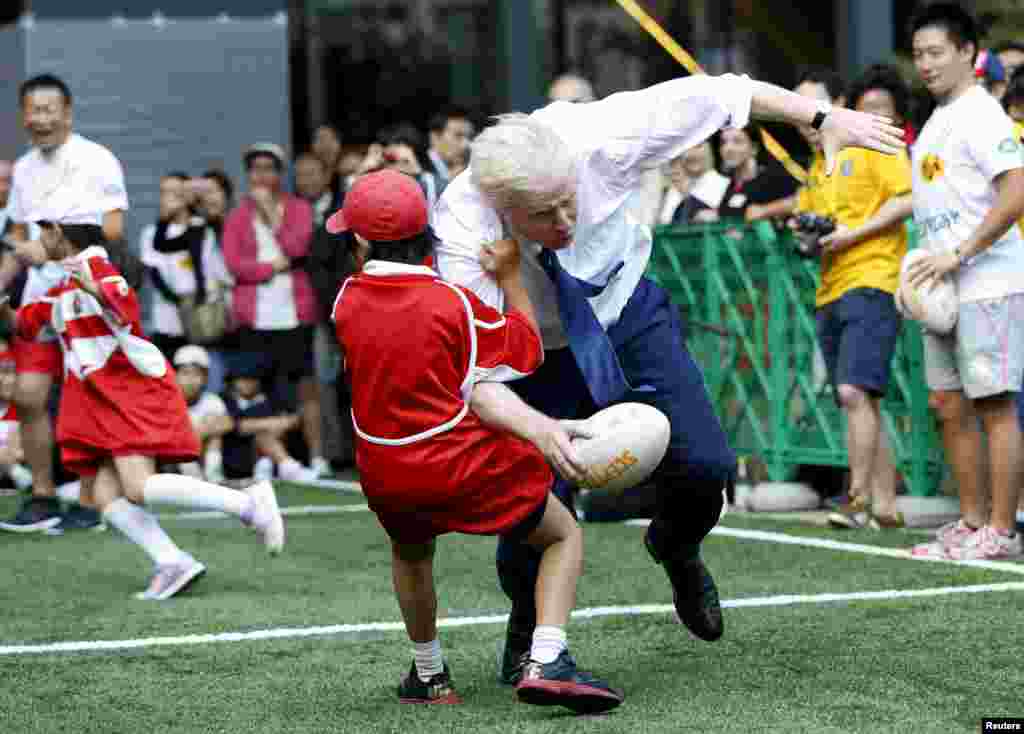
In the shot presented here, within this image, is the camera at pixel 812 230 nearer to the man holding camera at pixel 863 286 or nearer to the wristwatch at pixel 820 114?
the man holding camera at pixel 863 286

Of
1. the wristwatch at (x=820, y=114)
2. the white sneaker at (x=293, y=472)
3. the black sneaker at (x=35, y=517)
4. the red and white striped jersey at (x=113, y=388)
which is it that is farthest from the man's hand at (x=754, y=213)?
the wristwatch at (x=820, y=114)

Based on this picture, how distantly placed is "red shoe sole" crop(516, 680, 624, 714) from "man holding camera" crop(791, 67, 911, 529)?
13.7 ft

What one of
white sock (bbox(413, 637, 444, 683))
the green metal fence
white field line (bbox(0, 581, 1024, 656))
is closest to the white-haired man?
white sock (bbox(413, 637, 444, 683))

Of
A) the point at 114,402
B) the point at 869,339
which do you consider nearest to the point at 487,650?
the point at 114,402

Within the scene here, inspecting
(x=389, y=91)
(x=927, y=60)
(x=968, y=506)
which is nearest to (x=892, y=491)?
(x=968, y=506)

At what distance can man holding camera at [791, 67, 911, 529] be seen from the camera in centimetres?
921

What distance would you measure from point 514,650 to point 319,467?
268 inches

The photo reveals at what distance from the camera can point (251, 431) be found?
496 inches

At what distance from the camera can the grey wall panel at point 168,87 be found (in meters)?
13.4

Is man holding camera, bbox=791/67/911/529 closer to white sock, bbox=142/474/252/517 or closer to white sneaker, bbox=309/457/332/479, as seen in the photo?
white sock, bbox=142/474/252/517

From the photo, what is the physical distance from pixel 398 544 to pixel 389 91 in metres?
12.6

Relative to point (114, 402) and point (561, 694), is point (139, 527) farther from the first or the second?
point (561, 694)

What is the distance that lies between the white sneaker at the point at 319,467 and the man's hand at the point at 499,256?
739 cm

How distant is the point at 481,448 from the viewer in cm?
535
